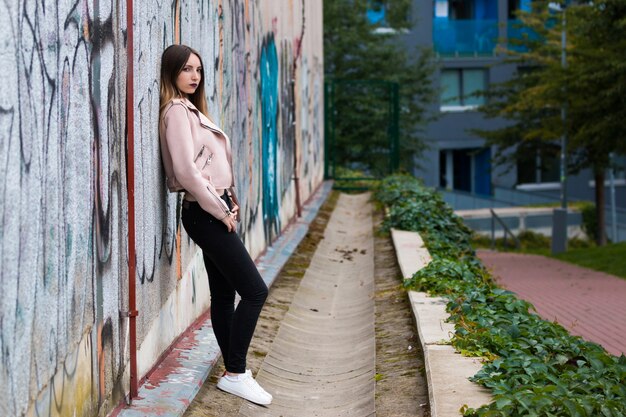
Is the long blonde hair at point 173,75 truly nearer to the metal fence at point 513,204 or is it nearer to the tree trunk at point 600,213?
the tree trunk at point 600,213

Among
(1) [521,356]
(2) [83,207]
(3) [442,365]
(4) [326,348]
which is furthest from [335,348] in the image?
(2) [83,207]

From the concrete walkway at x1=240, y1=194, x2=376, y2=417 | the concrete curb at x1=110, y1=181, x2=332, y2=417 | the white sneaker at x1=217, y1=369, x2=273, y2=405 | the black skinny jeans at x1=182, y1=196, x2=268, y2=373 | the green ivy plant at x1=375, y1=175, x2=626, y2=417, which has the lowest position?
the concrete walkway at x1=240, y1=194, x2=376, y2=417

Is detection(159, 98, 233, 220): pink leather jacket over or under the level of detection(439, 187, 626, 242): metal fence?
over

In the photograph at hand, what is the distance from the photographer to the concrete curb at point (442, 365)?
502 cm

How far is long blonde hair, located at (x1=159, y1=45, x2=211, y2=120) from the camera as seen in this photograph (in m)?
5.52

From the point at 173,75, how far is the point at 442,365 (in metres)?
1.99

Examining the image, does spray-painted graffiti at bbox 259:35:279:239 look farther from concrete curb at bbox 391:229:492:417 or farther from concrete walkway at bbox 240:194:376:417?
concrete curb at bbox 391:229:492:417

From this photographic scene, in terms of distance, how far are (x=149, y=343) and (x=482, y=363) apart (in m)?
1.67

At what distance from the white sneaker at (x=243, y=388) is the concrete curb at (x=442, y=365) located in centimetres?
85

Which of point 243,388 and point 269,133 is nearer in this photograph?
point 243,388

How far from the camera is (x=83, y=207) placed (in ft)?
14.1

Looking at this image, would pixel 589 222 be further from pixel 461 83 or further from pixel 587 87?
pixel 587 87

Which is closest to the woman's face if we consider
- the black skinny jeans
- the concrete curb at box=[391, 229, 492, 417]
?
the black skinny jeans

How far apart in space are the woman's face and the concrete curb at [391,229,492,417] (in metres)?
1.85
